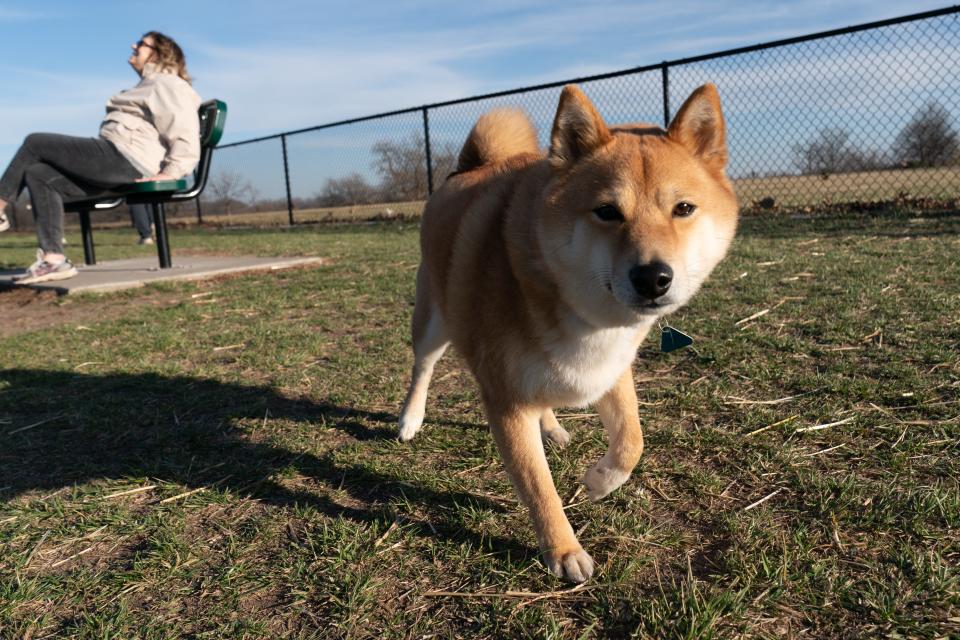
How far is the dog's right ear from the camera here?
192 cm

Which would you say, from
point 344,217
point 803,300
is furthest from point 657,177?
point 344,217

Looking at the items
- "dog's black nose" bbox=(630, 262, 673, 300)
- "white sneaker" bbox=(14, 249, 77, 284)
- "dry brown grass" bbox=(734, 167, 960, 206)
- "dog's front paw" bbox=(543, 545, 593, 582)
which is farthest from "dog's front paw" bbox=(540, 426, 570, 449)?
"dry brown grass" bbox=(734, 167, 960, 206)

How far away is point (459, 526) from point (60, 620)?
3.47ft

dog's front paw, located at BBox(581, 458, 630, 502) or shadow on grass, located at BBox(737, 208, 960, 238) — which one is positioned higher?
shadow on grass, located at BBox(737, 208, 960, 238)

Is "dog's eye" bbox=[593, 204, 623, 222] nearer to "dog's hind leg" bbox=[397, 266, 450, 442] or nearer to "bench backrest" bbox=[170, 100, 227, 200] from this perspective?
"dog's hind leg" bbox=[397, 266, 450, 442]

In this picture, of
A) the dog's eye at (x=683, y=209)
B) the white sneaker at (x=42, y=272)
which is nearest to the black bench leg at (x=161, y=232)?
the white sneaker at (x=42, y=272)

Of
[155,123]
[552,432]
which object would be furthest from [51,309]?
[552,432]

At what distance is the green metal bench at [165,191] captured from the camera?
6004 mm

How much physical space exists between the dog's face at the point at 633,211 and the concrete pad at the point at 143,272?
18.3 ft

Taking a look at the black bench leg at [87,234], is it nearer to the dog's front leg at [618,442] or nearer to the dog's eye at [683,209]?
the dog's front leg at [618,442]

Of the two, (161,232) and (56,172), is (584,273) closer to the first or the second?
(56,172)

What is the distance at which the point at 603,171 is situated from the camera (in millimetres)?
1877

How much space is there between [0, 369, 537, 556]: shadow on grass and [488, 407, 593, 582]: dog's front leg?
0.12 meters

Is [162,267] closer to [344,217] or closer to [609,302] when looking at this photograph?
[609,302]
